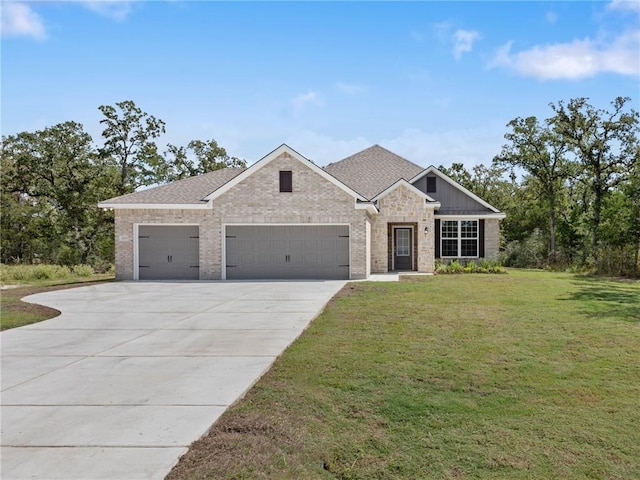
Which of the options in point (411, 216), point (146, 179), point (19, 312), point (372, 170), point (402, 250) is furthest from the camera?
point (146, 179)

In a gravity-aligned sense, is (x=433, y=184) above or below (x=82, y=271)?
above

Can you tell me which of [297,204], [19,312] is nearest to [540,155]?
[297,204]

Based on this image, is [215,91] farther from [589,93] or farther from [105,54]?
[589,93]

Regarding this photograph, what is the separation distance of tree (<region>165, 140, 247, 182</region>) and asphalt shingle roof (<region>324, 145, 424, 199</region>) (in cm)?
1108

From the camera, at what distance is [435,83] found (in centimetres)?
1500

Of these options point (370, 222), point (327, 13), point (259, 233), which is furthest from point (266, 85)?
point (370, 222)

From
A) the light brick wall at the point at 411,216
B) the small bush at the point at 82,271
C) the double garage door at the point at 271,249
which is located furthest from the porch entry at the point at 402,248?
the small bush at the point at 82,271

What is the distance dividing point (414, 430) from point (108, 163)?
31502 millimetres

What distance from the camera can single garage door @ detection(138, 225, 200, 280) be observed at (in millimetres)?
19984

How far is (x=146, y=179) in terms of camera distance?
109 feet

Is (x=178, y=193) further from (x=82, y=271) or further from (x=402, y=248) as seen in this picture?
(x=402, y=248)

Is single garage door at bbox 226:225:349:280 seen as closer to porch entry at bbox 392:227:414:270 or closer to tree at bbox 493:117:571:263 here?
porch entry at bbox 392:227:414:270

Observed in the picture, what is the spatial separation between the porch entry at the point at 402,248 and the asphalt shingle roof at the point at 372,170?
2.36 meters

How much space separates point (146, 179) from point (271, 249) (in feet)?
57.0
